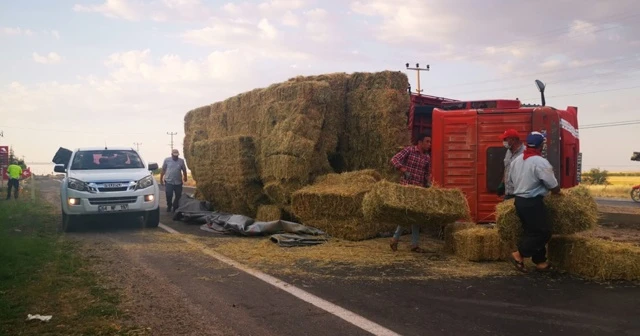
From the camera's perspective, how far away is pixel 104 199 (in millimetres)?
12391

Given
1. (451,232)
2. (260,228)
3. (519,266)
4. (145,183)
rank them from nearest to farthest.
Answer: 1. (519,266)
2. (451,232)
3. (260,228)
4. (145,183)

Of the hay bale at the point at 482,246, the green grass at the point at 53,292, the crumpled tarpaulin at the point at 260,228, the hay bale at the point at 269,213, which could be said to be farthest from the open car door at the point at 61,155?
the hay bale at the point at 482,246

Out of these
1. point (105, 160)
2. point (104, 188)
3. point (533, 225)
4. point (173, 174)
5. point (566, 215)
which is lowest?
point (533, 225)

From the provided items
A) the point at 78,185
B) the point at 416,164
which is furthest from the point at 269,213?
the point at 416,164

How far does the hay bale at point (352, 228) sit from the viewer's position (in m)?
10.6

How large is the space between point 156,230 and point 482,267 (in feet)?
25.4

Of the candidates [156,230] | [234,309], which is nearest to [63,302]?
[234,309]

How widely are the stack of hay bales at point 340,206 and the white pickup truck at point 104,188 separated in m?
3.75

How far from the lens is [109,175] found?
12766 mm

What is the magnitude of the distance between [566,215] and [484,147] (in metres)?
3.35

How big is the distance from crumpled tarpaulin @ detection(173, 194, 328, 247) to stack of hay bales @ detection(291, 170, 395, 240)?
273mm

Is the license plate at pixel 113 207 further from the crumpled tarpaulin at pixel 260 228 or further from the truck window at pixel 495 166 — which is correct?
the truck window at pixel 495 166

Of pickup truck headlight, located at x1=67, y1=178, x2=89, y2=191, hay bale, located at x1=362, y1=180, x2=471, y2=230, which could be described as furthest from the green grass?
hay bale, located at x1=362, y1=180, x2=471, y2=230

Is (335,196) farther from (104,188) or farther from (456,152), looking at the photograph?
(104,188)
